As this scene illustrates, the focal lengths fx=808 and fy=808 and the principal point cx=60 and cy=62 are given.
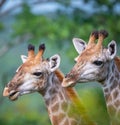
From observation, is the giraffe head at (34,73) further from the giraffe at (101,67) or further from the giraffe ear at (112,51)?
the giraffe ear at (112,51)

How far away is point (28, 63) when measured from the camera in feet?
22.3

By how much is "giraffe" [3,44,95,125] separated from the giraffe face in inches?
11.0

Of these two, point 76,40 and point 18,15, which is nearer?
point 76,40

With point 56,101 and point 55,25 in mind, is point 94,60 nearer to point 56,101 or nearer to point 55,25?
point 56,101

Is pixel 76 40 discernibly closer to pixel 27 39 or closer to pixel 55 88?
pixel 55 88

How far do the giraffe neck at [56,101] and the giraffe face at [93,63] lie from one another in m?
0.43

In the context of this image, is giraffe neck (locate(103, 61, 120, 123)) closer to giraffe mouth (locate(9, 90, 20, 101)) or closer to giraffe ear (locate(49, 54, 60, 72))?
giraffe ear (locate(49, 54, 60, 72))

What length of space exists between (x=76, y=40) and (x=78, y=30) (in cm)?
1182

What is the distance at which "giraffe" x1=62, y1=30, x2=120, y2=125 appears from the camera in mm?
6422

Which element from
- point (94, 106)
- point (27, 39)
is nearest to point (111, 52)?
point (94, 106)

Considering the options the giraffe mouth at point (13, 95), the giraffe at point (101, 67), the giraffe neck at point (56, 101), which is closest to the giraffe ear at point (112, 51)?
the giraffe at point (101, 67)

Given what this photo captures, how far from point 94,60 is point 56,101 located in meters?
0.67

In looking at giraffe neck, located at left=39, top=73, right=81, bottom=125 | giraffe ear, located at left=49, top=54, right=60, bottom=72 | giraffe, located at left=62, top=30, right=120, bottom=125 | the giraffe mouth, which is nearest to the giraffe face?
giraffe, located at left=62, top=30, right=120, bottom=125

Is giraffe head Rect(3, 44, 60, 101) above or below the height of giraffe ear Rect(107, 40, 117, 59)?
above
